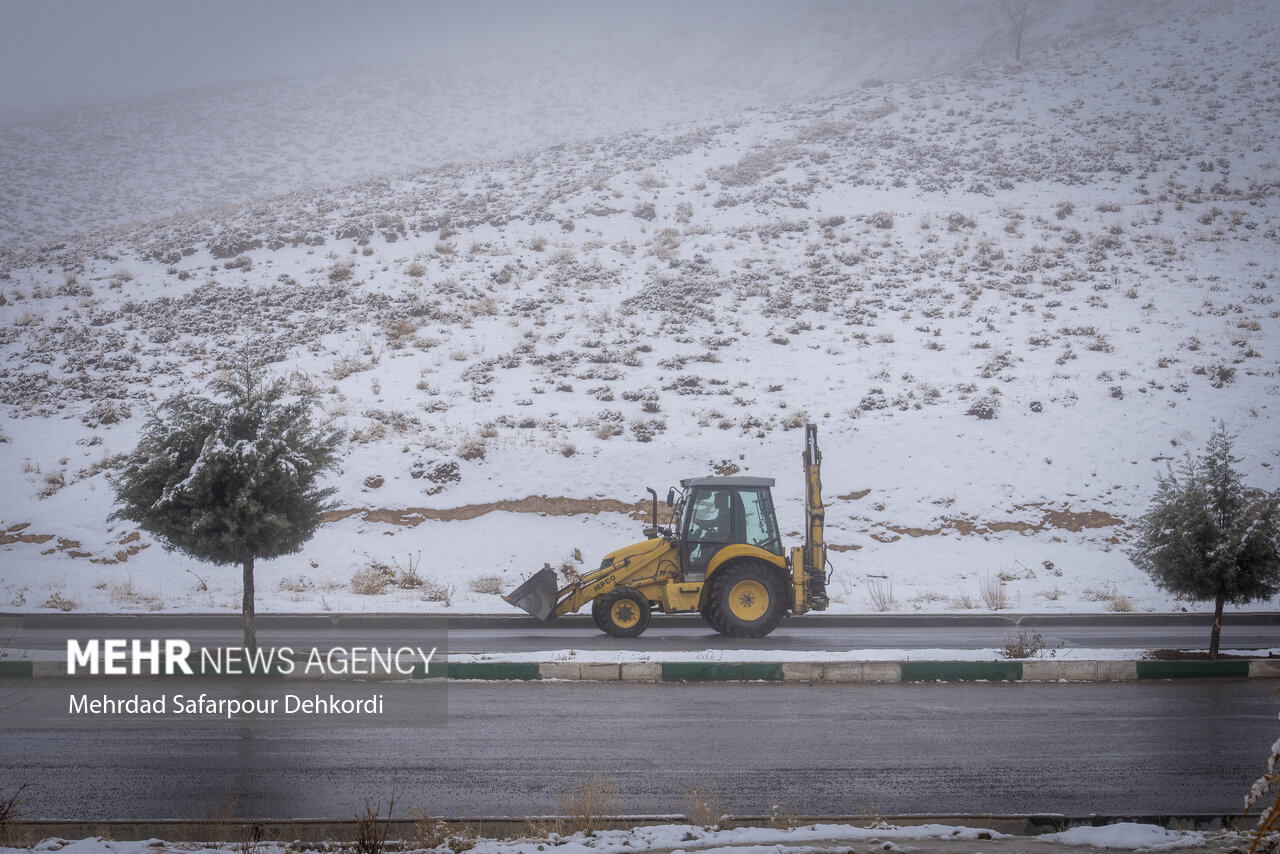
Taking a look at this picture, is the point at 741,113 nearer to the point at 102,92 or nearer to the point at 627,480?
the point at 627,480

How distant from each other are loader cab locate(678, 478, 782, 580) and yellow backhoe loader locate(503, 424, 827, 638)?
0.02 metres

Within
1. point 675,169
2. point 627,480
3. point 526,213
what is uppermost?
point 675,169

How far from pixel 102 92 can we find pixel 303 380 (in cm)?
9556

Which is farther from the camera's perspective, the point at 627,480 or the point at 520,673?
the point at 627,480

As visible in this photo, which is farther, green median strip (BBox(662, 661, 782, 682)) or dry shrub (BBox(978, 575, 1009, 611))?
dry shrub (BBox(978, 575, 1009, 611))

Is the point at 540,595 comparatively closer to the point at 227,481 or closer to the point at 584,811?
the point at 227,481

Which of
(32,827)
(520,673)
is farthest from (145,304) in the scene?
(32,827)

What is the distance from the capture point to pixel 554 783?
23.9 feet

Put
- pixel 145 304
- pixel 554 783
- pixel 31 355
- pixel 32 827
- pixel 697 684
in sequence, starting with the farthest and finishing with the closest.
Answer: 1. pixel 145 304
2. pixel 31 355
3. pixel 697 684
4. pixel 554 783
5. pixel 32 827

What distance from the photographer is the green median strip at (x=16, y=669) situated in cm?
1127

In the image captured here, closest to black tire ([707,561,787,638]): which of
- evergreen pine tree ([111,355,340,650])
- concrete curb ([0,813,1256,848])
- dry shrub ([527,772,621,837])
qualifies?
evergreen pine tree ([111,355,340,650])

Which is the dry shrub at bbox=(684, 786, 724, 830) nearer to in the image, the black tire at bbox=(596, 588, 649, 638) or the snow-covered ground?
the snow-covered ground

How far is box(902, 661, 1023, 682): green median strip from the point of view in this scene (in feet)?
37.6

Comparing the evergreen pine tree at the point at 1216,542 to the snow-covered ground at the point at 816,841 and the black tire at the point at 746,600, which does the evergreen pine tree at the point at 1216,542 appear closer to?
the black tire at the point at 746,600
